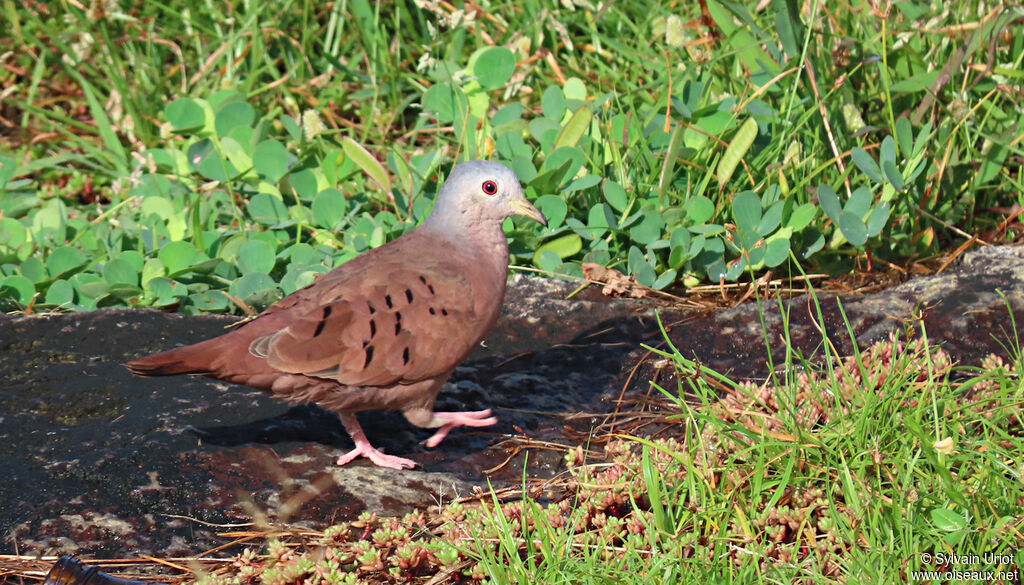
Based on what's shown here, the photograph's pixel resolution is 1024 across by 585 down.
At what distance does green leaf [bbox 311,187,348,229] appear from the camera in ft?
15.1

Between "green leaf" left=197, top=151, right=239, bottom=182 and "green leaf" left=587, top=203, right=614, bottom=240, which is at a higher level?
"green leaf" left=197, top=151, right=239, bottom=182

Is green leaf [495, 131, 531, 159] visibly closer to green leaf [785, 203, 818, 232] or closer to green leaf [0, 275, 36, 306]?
green leaf [785, 203, 818, 232]

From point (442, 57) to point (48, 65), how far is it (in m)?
2.49

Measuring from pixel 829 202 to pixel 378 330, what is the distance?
76.8 inches

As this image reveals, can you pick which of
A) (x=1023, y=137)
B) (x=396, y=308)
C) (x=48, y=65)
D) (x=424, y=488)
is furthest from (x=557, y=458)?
(x=48, y=65)

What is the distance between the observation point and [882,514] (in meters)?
2.43

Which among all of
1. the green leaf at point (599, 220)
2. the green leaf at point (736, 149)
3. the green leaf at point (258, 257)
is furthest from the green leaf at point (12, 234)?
the green leaf at point (736, 149)

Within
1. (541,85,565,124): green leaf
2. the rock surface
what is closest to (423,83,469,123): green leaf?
(541,85,565,124): green leaf

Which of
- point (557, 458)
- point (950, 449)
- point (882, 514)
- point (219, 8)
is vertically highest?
point (219, 8)

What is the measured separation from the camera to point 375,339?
305 centimetres

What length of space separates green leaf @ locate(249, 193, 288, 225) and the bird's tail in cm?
184

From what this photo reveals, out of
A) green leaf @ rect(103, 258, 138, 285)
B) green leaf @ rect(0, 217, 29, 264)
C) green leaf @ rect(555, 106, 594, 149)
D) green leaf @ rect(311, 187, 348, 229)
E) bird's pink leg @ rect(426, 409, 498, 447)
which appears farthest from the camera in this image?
green leaf @ rect(0, 217, 29, 264)

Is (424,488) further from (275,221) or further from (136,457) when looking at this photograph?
(275,221)

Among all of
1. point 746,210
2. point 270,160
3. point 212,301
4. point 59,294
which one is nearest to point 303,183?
point 270,160
